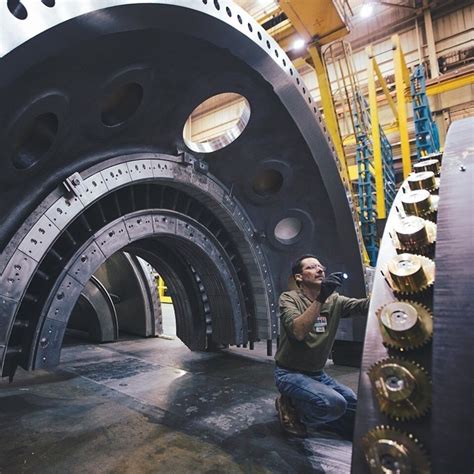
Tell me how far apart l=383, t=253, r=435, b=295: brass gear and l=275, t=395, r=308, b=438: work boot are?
123cm

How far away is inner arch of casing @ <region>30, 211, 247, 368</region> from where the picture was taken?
212 centimetres

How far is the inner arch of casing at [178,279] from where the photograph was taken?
212 centimetres

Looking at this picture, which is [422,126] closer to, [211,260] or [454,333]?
[211,260]

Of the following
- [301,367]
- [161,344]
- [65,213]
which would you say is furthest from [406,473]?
[161,344]

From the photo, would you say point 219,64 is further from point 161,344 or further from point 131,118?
point 161,344

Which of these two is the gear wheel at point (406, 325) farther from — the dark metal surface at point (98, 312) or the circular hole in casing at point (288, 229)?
the dark metal surface at point (98, 312)

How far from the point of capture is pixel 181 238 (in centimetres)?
298

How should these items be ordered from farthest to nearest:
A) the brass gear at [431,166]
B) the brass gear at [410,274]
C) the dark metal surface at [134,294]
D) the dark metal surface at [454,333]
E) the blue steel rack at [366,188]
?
the blue steel rack at [366,188]
the dark metal surface at [134,294]
the brass gear at [431,166]
the brass gear at [410,274]
the dark metal surface at [454,333]

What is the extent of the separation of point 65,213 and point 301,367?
1678mm

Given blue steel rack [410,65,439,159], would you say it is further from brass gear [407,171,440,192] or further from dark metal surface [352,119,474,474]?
dark metal surface [352,119,474,474]

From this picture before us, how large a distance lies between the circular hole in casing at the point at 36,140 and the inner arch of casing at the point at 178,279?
0.63 metres

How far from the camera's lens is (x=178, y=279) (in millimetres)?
3771

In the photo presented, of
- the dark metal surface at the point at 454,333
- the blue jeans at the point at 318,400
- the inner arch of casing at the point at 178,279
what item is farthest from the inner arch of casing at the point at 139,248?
the dark metal surface at the point at 454,333

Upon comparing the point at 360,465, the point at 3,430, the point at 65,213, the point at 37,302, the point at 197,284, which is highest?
the point at 65,213
